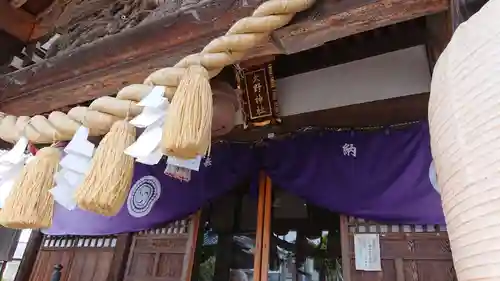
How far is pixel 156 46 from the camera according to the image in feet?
6.84

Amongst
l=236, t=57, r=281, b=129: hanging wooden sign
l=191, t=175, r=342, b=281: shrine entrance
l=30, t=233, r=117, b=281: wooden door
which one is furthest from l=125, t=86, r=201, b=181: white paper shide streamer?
l=30, t=233, r=117, b=281: wooden door

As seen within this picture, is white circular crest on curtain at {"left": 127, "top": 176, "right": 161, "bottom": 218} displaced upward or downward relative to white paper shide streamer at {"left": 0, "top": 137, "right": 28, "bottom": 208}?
upward

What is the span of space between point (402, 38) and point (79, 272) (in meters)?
4.08

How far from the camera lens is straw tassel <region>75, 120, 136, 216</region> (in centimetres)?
133

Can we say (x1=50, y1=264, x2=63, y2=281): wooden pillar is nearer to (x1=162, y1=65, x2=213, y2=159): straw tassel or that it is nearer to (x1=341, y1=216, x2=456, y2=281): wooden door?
(x1=341, y1=216, x2=456, y2=281): wooden door

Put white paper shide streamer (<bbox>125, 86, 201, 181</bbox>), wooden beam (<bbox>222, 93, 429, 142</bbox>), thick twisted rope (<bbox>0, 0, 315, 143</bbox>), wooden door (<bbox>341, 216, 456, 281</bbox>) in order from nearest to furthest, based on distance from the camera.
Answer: white paper shide streamer (<bbox>125, 86, 201, 181</bbox>) < thick twisted rope (<bbox>0, 0, 315, 143</bbox>) < wooden door (<bbox>341, 216, 456, 281</bbox>) < wooden beam (<bbox>222, 93, 429, 142</bbox>)

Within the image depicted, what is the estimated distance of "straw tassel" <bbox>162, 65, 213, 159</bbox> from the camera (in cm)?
123

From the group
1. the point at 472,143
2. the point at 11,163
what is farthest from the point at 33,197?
the point at 472,143

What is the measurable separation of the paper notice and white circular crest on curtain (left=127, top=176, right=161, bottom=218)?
6.50ft

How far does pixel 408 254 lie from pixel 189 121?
6.81 feet

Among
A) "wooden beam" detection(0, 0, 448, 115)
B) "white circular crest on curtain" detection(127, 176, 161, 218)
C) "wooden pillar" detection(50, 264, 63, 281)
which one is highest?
"wooden beam" detection(0, 0, 448, 115)

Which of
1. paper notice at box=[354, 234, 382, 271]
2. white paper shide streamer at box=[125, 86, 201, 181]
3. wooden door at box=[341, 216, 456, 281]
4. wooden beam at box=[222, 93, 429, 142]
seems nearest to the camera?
white paper shide streamer at box=[125, 86, 201, 181]

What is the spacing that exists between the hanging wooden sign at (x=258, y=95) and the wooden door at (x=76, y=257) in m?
2.15

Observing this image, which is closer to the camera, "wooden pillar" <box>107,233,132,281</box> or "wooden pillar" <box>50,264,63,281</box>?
"wooden pillar" <box>107,233,132,281</box>
